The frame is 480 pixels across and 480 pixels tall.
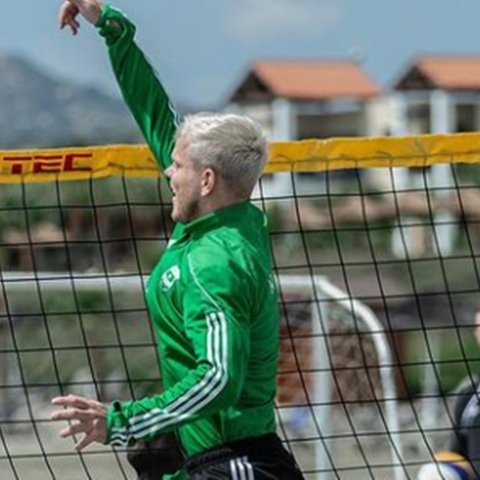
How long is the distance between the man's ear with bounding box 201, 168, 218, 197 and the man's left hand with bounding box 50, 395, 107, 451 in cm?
68

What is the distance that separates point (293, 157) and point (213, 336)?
2394mm

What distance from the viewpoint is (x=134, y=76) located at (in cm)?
664

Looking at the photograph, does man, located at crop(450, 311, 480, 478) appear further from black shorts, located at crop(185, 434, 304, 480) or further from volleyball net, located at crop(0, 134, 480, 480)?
black shorts, located at crop(185, 434, 304, 480)

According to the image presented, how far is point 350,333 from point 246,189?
15.3 feet

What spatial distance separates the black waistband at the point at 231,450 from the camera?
5.85m

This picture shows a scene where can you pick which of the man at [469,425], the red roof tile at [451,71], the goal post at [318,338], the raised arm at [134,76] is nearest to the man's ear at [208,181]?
the raised arm at [134,76]

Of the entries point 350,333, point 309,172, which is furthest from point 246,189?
point 350,333

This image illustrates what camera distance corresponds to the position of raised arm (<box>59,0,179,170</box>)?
6594mm

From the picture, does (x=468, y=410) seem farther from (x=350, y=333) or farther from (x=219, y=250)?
(x=219, y=250)

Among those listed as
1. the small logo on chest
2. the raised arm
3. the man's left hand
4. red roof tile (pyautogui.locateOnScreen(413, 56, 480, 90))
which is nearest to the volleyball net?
the raised arm

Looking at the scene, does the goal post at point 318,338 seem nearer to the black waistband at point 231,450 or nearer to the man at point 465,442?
the man at point 465,442

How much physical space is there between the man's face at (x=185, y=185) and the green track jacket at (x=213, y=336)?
39 millimetres

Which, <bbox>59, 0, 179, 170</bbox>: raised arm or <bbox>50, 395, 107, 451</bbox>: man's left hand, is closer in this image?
<bbox>50, 395, 107, 451</bbox>: man's left hand

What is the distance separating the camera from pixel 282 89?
70250 mm
